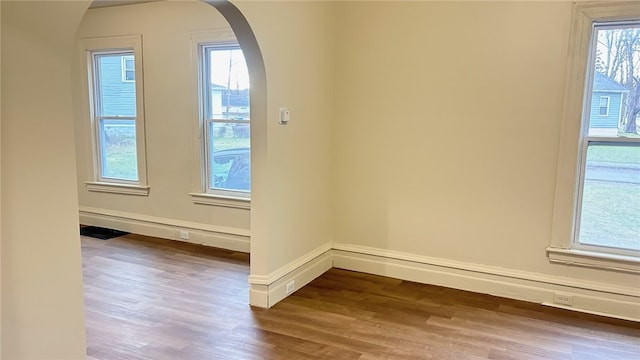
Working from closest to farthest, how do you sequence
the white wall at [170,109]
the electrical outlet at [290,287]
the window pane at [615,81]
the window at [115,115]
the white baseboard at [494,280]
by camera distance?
the window pane at [615,81]
the white baseboard at [494,280]
the electrical outlet at [290,287]
the white wall at [170,109]
the window at [115,115]

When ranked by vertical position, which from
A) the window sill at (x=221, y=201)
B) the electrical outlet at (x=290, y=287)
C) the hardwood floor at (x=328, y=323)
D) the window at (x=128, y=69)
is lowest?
the hardwood floor at (x=328, y=323)

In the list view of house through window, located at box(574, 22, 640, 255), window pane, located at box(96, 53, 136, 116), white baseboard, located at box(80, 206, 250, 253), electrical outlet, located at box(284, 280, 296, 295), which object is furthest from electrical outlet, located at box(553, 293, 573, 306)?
window pane, located at box(96, 53, 136, 116)

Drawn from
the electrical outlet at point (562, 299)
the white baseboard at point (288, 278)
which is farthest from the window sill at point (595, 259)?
the white baseboard at point (288, 278)

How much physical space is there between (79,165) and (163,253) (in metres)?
1.94

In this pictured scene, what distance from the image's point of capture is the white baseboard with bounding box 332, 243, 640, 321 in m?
3.29

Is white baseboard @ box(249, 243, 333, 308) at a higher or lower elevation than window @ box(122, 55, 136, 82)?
lower

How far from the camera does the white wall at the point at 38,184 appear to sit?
1631 millimetres

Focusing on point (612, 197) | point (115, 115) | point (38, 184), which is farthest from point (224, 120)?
point (612, 197)

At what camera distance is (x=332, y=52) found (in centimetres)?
398

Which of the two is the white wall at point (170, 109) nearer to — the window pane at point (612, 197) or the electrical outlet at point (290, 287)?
the electrical outlet at point (290, 287)

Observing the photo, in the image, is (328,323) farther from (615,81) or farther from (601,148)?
(615,81)

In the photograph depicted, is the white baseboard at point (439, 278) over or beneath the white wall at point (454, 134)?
beneath

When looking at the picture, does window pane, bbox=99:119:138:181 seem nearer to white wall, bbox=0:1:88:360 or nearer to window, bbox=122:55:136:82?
window, bbox=122:55:136:82

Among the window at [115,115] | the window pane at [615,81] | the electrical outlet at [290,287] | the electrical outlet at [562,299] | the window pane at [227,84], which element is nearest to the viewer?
the window pane at [615,81]
